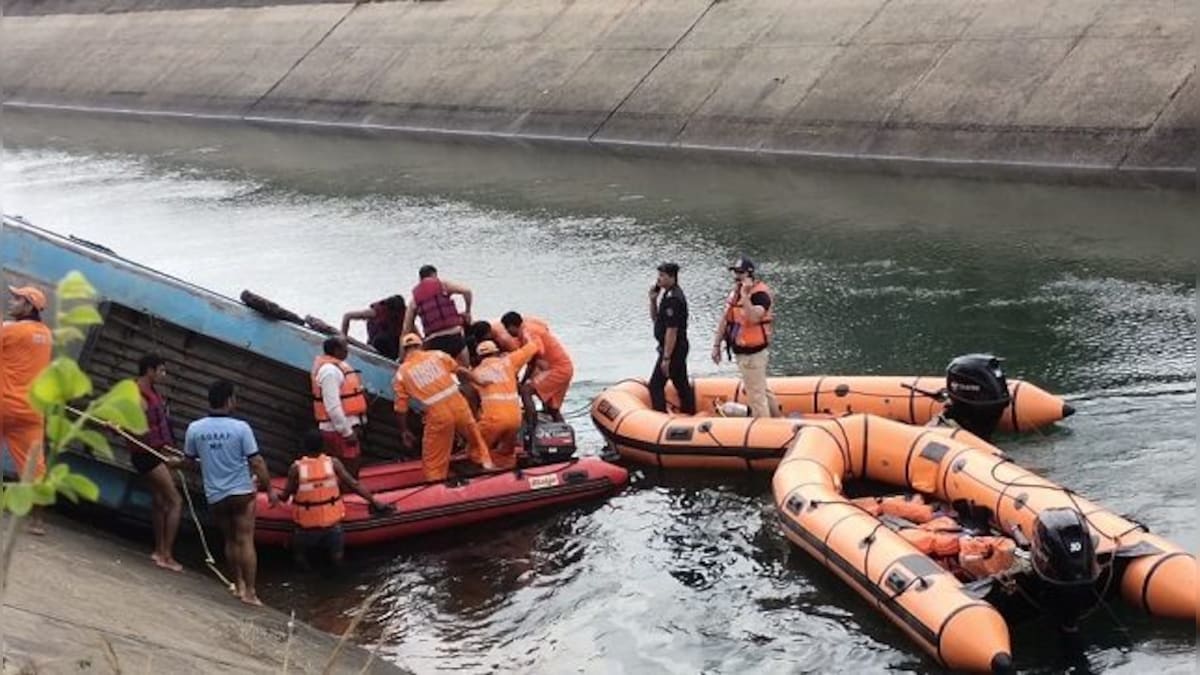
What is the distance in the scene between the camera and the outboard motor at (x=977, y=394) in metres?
11.8

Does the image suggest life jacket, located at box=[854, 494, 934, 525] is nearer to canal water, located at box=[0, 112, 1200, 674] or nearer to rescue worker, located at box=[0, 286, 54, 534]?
canal water, located at box=[0, 112, 1200, 674]

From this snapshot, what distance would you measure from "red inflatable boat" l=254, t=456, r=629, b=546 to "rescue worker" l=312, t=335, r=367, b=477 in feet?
1.35

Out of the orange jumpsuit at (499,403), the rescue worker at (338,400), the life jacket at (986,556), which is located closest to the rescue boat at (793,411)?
the orange jumpsuit at (499,403)

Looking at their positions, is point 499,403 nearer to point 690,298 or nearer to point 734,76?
point 690,298

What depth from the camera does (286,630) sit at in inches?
338

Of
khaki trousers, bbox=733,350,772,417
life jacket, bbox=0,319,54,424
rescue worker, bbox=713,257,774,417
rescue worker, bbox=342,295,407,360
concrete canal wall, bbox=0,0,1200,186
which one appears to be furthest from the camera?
concrete canal wall, bbox=0,0,1200,186

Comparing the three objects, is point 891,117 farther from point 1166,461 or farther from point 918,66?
point 1166,461

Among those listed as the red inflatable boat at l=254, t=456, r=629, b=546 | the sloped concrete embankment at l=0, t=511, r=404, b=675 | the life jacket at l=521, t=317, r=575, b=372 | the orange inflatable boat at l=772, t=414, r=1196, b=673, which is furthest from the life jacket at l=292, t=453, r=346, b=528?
the orange inflatable boat at l=772, t=414, r=1196, b=673

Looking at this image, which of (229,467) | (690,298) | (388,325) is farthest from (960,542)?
(690,298)

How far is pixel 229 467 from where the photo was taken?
8922 mm

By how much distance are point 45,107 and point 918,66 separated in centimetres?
3567

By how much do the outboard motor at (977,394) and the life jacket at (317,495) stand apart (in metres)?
5.36

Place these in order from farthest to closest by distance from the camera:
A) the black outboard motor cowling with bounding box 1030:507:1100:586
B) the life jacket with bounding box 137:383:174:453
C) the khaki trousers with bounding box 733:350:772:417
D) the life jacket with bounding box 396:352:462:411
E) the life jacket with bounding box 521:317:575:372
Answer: the life jacket with bounding box 521:317:575:372
the khaki trousers with bounding box 733:350:772:417
the life jacket with bounding box 396:352:462:411
the life jacket with bounding box 137:383:174:453
the black outboard motor cowling with bounding box 1030:507:1100:586

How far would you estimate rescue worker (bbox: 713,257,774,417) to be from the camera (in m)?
11.6
